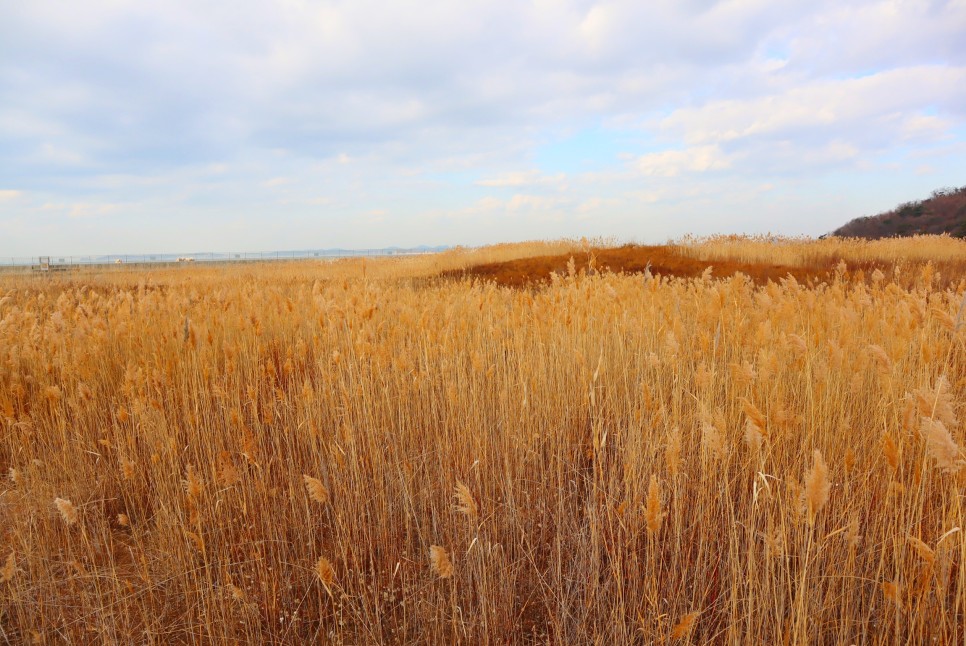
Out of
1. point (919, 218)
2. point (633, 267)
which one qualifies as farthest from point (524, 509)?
point (919, 218)

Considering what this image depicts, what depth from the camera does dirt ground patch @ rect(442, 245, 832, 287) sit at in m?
11.3

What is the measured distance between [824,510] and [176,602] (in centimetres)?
250

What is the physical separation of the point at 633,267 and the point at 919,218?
2346 cm

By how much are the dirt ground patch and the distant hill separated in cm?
1768

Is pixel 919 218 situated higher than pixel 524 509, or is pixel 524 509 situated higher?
pixel 919 218

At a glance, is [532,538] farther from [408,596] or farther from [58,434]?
[58,434]

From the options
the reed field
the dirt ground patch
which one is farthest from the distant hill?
the reed field

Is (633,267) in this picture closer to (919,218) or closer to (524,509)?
(524,509)

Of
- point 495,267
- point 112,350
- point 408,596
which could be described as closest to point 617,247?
point 495,267

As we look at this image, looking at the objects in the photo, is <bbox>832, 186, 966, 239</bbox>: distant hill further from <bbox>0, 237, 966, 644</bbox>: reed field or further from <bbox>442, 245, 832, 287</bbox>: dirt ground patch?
<bbox>0, 237, 966, 644</bbox>: reed field

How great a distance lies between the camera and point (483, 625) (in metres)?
1.56

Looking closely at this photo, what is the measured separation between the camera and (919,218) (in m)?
26.4

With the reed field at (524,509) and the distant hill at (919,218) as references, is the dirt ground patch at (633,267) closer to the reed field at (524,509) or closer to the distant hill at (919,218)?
the reed field at (524,509)

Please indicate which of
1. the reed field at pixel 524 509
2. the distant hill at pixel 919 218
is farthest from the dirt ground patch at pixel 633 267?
the distant hill at pixel 919 218
